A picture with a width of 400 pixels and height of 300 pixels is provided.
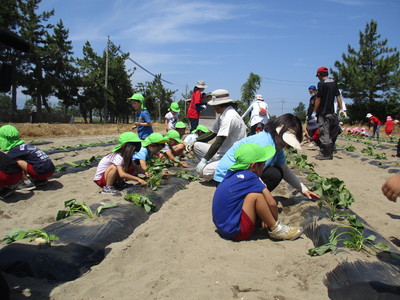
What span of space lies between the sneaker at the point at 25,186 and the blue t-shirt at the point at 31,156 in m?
0.33

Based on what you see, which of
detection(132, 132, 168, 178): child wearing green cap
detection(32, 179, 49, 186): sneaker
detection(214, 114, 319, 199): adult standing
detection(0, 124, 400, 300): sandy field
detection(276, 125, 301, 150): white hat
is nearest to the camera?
detection(0, 124, 400, 300): sandy field

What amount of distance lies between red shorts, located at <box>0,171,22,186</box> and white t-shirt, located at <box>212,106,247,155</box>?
3061 mm

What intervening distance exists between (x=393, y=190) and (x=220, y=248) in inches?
61.3

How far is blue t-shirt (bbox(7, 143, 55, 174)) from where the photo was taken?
4754mm

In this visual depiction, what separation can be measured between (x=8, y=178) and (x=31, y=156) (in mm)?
550

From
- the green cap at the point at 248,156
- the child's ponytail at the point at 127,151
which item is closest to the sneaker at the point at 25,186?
the child's ponytail at the point at 127,151

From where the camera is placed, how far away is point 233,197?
283 centimetres

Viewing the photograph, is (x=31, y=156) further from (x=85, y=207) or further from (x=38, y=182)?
(x=85, y=207)

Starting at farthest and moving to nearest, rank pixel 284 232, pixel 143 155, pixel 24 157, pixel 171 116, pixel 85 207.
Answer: pixel 171 116
pixel 143 155
pixel 24 157
pixel 85 207
pixel 284 232

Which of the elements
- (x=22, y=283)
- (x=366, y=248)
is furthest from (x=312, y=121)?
(x=22, y=283)

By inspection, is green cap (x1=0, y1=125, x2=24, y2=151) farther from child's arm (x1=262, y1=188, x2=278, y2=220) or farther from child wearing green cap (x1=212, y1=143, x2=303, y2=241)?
child's arm (x1=262, y1=188, x2=278, y2=220)

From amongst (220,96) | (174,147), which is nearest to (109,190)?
(220,96)

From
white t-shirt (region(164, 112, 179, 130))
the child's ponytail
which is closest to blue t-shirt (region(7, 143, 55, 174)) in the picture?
the child's ponytail

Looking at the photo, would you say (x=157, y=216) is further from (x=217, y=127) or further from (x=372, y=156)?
(x=372, y=156)
